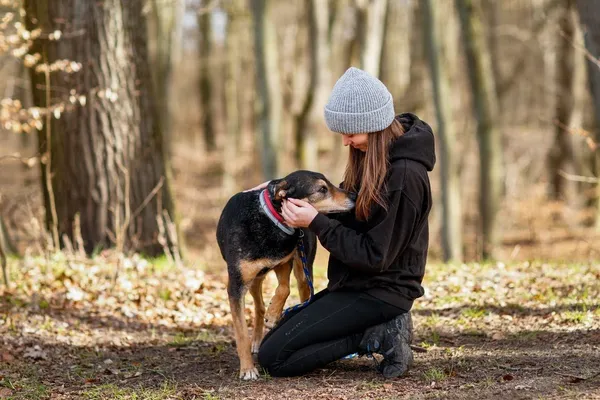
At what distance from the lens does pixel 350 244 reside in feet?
16.7

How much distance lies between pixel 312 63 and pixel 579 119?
24.8 ft

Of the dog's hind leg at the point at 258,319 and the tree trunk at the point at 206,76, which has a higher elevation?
the tree trunk at the point at 206,76

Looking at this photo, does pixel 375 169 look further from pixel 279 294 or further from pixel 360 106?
pixel 279 294

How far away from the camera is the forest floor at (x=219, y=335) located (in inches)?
203

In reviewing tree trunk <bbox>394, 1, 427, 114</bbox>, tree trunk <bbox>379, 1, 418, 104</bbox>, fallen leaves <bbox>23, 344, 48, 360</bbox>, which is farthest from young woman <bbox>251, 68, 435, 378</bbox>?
tree trunk <bbox>379, 1, 418, 104</bbox>

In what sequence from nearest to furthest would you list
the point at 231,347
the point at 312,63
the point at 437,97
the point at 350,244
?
the point at 350,244 → the point at 231,347 → the point at 437,97 → the point at 312,63

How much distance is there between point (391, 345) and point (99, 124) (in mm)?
5563

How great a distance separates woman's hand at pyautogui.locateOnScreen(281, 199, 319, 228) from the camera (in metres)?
5.22

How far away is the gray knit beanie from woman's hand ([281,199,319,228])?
0.60 metres

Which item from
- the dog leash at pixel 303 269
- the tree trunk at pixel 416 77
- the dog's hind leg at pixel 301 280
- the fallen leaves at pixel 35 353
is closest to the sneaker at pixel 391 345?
the dog leash at pixel 303 269

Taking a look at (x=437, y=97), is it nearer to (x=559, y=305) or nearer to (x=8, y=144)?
(x=559, y=305)

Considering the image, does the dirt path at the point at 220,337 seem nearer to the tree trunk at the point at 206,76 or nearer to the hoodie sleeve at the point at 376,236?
the hoodie sleeve at the point at 376,236

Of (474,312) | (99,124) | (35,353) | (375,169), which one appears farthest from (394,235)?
(99,124)

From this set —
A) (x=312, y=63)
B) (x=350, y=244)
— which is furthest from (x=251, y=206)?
(x=312, y=63)
